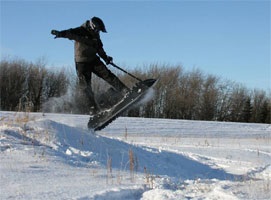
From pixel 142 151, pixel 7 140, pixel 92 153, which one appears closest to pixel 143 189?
pixel 92 153

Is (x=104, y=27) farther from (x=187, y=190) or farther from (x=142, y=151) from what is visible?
(x=187, y=190)

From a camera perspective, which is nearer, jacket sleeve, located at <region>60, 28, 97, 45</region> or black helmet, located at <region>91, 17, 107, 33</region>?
jacket sleeve, located at <region>60, 28, 97, 45</region>

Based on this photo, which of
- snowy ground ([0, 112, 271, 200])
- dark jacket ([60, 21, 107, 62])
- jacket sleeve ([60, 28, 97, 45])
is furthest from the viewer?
dark jacket ([60, 21, 107, 62])

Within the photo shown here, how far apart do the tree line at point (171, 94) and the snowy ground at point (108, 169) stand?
22091 millimetres

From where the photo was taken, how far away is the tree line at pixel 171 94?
113ft

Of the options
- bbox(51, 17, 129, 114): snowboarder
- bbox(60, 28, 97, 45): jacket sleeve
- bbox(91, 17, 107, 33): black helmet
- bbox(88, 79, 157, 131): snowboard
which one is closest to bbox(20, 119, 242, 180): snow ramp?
bbox(88, 79, 157, 131): snowboard

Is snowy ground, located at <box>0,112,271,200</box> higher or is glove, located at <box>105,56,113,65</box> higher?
glove, located at <box>105,56,113,65</box>

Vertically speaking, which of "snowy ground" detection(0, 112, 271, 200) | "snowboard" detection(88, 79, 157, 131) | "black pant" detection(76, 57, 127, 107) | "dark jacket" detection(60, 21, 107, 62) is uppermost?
"dark jacket" detection(60, 21, 107, 62)

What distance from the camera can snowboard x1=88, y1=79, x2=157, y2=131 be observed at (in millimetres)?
6656

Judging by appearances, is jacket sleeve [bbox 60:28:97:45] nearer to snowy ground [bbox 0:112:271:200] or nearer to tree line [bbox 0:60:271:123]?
snowy ground [bbox 0:112:271:200]

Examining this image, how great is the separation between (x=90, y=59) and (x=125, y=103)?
109 centimetres

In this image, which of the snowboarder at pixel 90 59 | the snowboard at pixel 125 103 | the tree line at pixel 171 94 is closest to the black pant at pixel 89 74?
the snowboarder at pixel 90 59

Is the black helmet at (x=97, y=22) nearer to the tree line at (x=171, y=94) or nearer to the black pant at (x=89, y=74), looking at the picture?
the black pant at (x=89, y=74)

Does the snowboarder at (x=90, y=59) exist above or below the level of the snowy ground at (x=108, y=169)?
above
